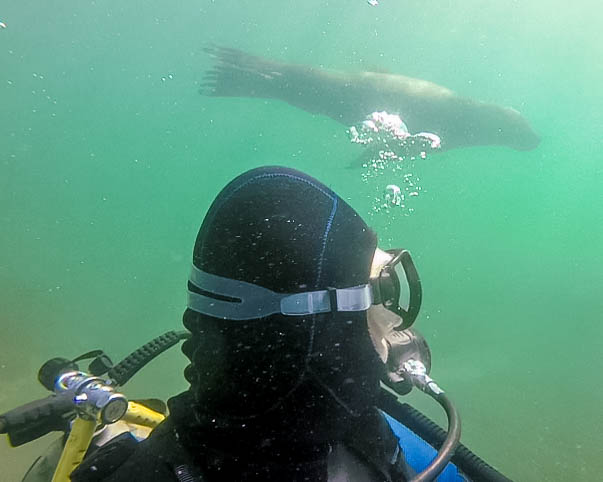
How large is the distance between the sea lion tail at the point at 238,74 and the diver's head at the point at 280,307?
10.2 metres

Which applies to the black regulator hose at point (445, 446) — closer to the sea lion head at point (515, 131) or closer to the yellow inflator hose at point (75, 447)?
the yellow inflator hose at point (75, 447)

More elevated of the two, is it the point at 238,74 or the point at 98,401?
the point at 238,74

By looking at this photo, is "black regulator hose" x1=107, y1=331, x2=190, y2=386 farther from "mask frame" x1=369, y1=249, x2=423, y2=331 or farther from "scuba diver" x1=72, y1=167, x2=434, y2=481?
"mask frame" x1=369, y1=249, x2=423, y2=331

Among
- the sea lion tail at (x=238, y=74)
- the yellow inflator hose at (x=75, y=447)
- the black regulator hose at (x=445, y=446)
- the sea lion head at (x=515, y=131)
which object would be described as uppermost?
the sea lion tail at (x=238, y=74)

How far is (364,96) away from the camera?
9961mm

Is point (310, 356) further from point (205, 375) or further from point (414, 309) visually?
point (414, 309)

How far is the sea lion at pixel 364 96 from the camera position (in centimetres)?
1002

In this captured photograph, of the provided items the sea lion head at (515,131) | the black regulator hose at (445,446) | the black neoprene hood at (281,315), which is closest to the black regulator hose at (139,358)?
the black neoprene hood at (281,315)

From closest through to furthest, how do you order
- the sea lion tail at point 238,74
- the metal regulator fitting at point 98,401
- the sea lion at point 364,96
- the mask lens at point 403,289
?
the metal regulator fitting at point 98,401 → the mask lens at point 403,289 → the sea lion at point 364,96 → the sea lion tail at point 238,74

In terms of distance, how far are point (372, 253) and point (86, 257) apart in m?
35.9

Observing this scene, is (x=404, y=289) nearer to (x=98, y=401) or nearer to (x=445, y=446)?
(x=445, y=446)

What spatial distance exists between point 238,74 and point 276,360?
1093cm

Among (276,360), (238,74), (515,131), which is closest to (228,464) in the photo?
(276,360)

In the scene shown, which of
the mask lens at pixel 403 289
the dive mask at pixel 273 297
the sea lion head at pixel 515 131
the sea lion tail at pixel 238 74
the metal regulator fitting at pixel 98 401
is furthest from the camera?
the sea lion head at pixel 515 131
